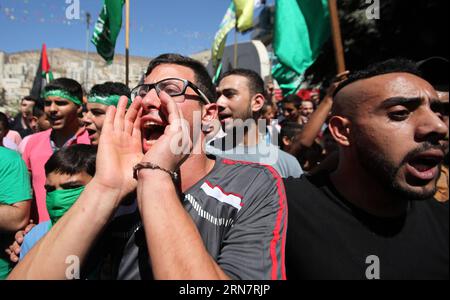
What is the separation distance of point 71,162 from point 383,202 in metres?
1.90

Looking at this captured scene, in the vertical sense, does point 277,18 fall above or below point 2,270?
above

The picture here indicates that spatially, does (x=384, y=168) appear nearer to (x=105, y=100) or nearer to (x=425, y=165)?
(x=425, y=165)

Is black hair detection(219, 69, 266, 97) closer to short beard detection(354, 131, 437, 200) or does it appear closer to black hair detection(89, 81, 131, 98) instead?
black hair detection(89, 81, 131, 98)

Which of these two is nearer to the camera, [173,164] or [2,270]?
[173,164]

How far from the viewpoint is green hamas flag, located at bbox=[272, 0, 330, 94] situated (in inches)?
156

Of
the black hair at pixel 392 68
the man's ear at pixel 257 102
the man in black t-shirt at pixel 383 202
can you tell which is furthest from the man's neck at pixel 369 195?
the man's ear at pixel 257 102

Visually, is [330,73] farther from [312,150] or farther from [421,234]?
[421,234]

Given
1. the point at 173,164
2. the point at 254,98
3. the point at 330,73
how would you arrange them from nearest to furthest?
the point at 173,164
the point at 254,98
the point at 330,73

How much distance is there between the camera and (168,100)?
149cm

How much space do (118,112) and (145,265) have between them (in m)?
0.73

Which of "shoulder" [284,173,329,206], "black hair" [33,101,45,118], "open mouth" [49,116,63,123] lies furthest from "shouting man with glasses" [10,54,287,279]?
"black hair" [33,101,45,118]

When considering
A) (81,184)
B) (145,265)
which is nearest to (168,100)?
(145,265)

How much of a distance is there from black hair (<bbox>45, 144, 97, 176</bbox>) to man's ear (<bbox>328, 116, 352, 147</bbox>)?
1.57 meters

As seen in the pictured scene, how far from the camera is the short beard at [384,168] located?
167 centimetres
